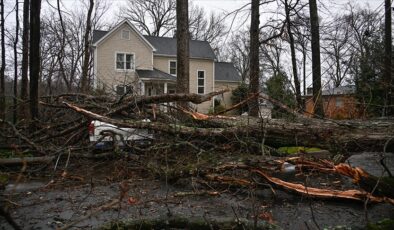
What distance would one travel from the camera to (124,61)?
84.0 ft

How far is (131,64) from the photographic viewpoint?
25969mm

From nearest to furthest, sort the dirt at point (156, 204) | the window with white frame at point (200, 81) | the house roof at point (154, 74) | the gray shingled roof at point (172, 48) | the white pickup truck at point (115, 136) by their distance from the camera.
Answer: the dirt at point (156, 204) → the white pickup truck at point (115, 136) → the house roof at point (154, 74) → the gray shingled roof at point (172, 48) → the window with white frame at point (200, 81)

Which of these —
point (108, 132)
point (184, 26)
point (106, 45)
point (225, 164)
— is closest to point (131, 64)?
point (106, 45)

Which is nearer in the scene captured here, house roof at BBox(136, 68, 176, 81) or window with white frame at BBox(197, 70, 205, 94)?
house roof at BBox(136, 68, 176, 81)

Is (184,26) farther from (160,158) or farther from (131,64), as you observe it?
(131,64)

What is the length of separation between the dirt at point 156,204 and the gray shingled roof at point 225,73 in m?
26.3

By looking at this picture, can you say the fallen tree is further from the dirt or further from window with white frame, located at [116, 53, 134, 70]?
window with white frame, located at [116, 53, 134, 70]

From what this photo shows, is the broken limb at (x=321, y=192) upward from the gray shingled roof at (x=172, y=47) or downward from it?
downward

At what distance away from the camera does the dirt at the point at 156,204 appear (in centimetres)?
386

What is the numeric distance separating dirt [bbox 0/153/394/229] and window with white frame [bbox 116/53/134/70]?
791 inches

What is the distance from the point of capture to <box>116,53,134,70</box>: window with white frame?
25.5m

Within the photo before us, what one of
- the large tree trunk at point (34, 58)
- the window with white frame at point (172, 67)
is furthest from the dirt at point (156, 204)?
the window with white frame at point (172, 67)

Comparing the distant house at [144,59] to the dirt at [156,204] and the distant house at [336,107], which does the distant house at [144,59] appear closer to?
the distant house at [336,107]

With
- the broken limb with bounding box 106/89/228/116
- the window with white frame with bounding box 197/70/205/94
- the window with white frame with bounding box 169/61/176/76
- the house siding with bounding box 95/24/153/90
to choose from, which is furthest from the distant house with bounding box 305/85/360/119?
the window with white frame with bounding box 169/61/176/76
